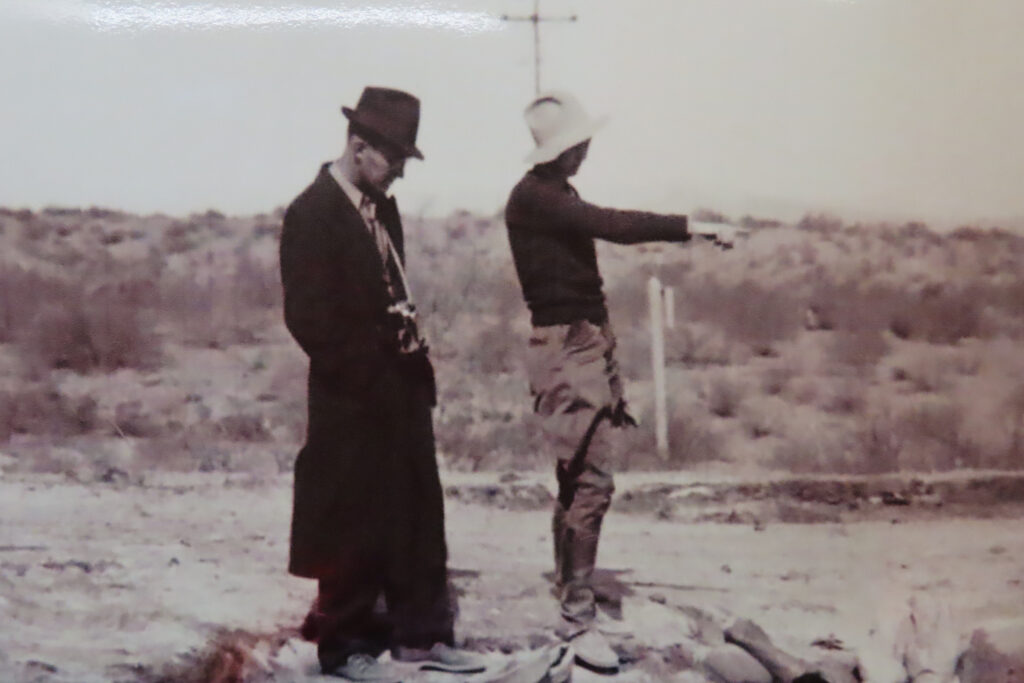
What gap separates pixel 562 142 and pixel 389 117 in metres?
0.55

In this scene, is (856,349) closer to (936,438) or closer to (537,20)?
(936,438)

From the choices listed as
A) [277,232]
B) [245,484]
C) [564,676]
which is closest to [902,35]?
[277,232]

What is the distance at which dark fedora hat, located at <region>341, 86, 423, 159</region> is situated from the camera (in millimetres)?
3035

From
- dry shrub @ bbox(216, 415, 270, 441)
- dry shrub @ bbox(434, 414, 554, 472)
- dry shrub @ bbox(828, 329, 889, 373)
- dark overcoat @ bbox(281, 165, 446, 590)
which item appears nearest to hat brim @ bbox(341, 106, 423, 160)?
dark overcoat @ bbox(281, 165, 446, 590)

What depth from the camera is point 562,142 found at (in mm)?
3072

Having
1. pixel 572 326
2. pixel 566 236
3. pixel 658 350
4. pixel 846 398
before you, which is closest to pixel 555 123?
pixel 566 236

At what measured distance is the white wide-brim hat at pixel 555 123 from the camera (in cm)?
308

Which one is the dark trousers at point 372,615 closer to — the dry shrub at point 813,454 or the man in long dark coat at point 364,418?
the man in long dark coat at point 364,418

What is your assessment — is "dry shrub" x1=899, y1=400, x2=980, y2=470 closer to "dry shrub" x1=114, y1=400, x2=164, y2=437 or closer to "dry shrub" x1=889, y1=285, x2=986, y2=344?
"dry shrub" x1=889, y1=285, x2=986, y2=344

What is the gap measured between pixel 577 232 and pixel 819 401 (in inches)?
38.3

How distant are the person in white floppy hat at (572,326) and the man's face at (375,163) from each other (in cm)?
→ 40

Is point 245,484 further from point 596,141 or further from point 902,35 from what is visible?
point 902,35

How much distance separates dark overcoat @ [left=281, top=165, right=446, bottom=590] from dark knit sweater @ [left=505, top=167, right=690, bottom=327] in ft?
1.42

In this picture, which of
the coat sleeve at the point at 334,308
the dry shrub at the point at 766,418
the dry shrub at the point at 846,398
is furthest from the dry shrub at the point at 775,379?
the coat sleeve at the point at 334,308
